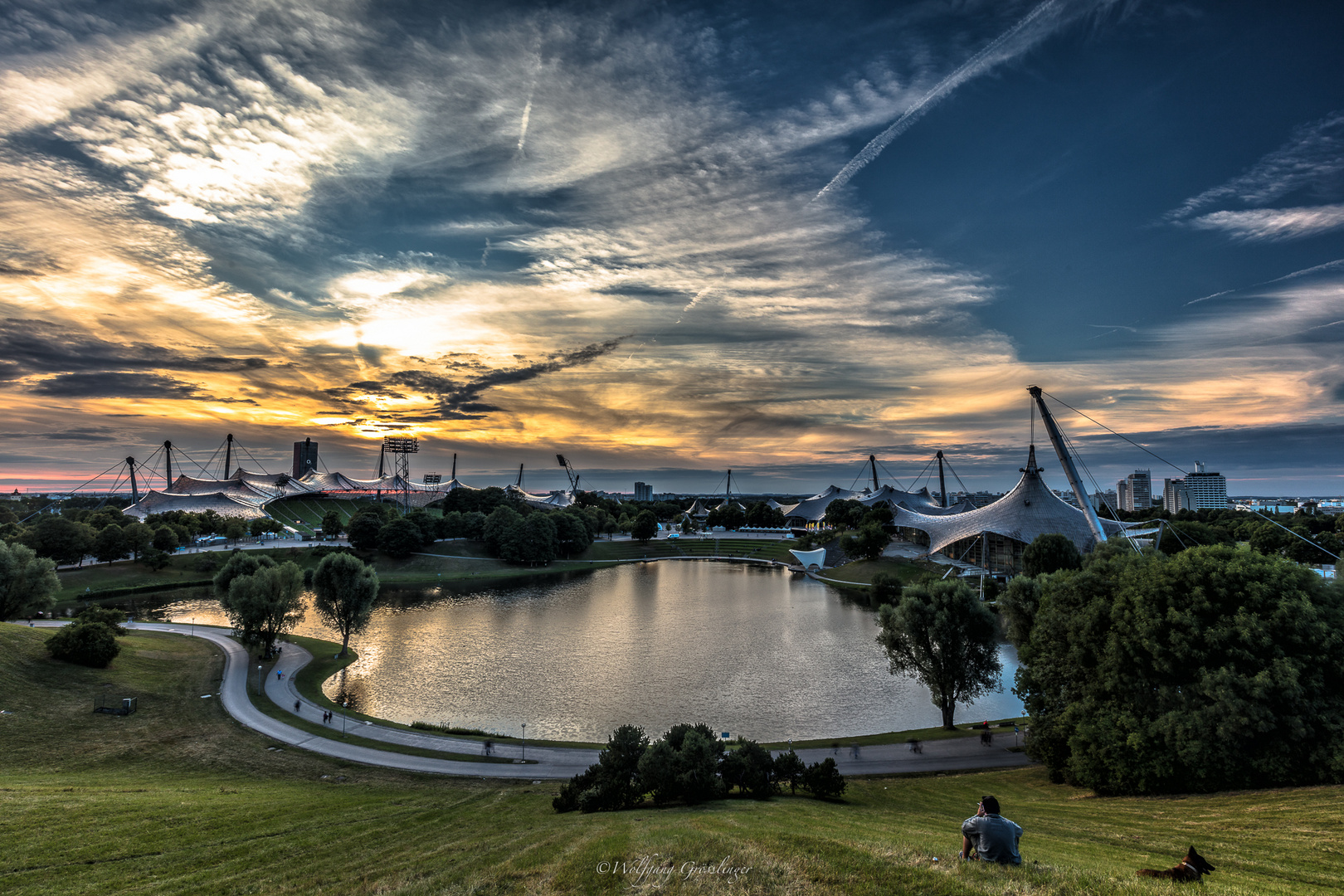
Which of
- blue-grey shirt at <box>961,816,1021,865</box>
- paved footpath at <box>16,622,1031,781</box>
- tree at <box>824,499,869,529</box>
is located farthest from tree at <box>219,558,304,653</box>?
tree at <box>824,499,869,529</box>

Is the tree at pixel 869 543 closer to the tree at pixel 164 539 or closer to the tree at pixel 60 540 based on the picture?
the tree at pixel 164 539

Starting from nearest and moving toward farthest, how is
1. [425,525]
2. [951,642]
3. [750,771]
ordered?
[750,771], [951,642], [425,525]

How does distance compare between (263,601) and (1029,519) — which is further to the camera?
(1029,519)

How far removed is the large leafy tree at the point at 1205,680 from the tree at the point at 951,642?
6786 millimetres

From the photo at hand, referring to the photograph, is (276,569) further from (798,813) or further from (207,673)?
(798,813)

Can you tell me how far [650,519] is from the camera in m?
107

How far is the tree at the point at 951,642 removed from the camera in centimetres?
2712

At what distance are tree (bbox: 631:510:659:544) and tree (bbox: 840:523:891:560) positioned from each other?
37694 mm

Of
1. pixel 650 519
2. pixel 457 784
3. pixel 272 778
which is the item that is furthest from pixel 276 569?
pixel 650 519

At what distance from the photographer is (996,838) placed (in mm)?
8148

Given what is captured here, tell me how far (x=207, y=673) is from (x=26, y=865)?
1069 inches

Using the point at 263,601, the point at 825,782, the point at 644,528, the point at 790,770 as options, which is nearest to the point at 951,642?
the point at 825,782

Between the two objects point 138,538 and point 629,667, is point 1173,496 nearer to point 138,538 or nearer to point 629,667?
point 629,667

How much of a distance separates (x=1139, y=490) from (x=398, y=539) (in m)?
218
